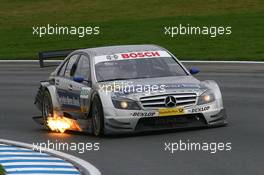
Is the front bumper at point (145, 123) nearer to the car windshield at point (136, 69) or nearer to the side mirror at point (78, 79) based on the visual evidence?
the car windshield at point (136, 69)

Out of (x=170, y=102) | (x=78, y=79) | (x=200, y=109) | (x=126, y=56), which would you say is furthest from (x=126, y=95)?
(x=126, y=56)

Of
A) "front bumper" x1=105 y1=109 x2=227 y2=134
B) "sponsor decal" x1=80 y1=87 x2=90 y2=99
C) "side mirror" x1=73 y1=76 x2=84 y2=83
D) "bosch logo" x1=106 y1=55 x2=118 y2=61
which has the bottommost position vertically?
"front bumper" x1=105 y1=109 x2=227 y2=134

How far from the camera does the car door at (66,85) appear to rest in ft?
51.8

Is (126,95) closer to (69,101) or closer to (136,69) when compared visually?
(136,69)

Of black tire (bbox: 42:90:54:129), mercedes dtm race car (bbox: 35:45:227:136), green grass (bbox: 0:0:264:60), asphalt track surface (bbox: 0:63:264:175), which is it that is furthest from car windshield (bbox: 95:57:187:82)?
green grass (bbox: 0:0:264:60)

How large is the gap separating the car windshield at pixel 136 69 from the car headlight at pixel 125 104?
0.88 meters

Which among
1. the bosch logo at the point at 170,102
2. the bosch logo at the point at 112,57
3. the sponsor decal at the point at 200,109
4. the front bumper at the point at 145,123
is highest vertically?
the bosch logo at the point at 112,57

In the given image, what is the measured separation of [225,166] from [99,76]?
469 centimetres

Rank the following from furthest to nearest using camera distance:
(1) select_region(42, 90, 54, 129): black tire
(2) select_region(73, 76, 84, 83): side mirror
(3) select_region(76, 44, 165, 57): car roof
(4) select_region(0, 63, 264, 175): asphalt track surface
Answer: (1) select_region(42, 90, 54, 129): black tire, (3) select_region(76, 44, 165, 57): car roof, (2) select_region(73, 76, 84, 83): side mirror, (4) select_region(0, 63, 264, 175): asphalt track surface

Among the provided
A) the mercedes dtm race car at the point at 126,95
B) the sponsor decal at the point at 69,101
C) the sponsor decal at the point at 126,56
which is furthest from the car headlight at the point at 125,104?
the sponsor decal at the point at 126,56

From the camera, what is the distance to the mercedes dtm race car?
14.1 metres

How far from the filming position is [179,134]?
14.1m

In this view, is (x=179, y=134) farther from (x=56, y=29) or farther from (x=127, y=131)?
(x=56, y=29)

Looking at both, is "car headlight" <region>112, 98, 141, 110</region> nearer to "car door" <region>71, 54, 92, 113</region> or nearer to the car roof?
"car door" <region>71, 54, 92, 113</region>
